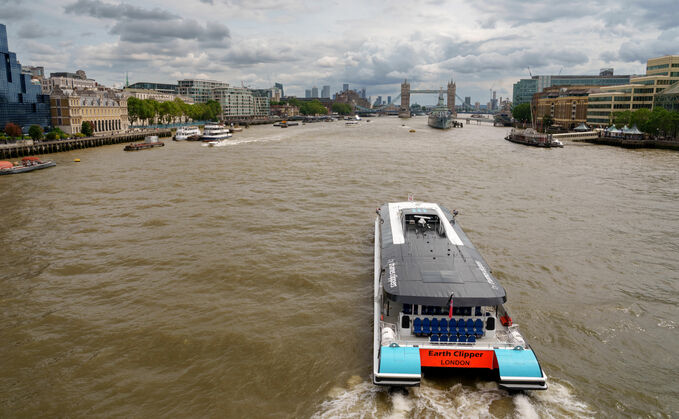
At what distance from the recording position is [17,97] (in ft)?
271

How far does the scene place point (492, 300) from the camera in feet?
33.3

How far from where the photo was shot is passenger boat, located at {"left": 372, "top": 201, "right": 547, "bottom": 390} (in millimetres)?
9531

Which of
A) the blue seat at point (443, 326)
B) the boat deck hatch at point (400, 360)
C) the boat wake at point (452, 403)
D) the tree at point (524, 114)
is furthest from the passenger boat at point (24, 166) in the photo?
the tree at point (524, 114)

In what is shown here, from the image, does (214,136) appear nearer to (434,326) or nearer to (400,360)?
(434,326)

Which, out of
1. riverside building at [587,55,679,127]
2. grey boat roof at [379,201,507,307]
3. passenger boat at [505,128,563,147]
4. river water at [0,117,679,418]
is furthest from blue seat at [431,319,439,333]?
riverside building at [587,55,679,127]

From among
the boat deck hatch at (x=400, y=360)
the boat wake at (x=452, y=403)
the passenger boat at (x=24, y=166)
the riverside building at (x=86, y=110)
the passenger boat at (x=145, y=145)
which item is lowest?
the boat wake at (x=452, y=403)

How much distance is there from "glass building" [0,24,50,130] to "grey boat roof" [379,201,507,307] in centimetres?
9044

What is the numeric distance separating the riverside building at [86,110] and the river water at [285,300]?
6208cm

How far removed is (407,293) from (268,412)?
13.2 ft

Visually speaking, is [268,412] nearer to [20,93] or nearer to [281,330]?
[281,330]

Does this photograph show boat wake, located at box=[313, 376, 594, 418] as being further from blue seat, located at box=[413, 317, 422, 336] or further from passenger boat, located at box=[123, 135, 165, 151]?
passenger boat, located at box=[123, 135, 165, 151]

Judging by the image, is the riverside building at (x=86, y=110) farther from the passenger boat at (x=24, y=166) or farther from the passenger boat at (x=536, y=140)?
the passenger boat at (x=536, y=140)

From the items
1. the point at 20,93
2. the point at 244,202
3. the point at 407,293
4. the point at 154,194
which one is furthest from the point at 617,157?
the point at 20,93

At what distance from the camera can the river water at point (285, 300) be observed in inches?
399
